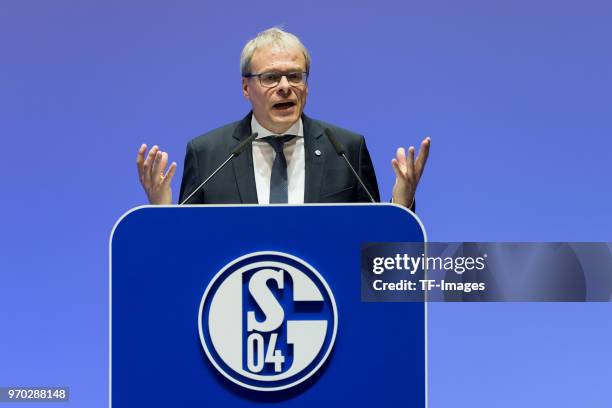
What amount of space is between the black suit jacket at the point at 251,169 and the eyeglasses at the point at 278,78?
117mm

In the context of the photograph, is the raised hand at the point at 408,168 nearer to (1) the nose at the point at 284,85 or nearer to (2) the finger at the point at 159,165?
(1) the nose at the point at 284,85

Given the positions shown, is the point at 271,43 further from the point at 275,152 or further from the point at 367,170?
the point at 367,170

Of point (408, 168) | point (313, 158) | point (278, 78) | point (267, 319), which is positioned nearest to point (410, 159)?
point (408, 168)

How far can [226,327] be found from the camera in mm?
1871

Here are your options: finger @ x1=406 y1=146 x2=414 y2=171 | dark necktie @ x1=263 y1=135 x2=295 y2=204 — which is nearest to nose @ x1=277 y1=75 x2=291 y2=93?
dark necktie @ x1=263 y1=135 x2=295 y2=204

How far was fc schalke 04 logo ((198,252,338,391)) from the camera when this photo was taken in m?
1.86

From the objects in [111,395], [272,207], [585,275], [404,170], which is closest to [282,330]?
[272,207]

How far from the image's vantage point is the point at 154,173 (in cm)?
227

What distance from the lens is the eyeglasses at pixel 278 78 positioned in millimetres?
2420

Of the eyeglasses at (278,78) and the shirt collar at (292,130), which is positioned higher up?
the eyeglasses at (278,78)

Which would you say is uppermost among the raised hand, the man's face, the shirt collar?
the man's face

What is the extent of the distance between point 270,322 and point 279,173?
0.61m

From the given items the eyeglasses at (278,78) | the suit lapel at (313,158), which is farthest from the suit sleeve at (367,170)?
the eyeglasses at (278,78)

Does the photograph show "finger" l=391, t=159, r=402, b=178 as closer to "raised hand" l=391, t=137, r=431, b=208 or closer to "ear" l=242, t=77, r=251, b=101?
"raised hand" l=391, t=137, r=431, b=208
